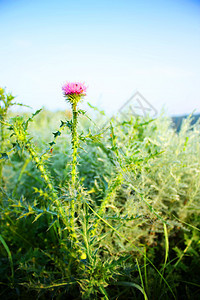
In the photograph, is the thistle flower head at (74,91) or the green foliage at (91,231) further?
the green foliage at (91,231)

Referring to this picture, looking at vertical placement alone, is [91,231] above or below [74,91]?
below

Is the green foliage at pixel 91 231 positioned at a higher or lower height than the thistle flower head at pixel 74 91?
lower

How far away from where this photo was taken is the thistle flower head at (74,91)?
748 millimetres

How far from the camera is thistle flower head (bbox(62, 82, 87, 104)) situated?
0.75 m

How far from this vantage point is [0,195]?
118cm

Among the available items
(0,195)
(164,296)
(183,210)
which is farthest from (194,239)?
(0,195)

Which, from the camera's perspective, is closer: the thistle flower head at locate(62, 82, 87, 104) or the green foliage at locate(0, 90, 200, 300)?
the thistle flower head at locate(62, 82, 87, 104)

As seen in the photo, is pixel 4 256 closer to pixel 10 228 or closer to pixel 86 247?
pixel 10 228

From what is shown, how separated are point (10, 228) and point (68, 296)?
0.52 meters

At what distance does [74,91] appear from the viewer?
2.45 feet

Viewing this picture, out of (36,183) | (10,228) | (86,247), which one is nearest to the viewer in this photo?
(86,247)

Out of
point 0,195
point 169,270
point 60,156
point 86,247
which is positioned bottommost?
point 169,270

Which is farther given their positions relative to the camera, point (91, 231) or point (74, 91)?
point (91, 231)

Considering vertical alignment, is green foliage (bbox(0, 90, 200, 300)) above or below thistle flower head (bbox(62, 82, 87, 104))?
below
